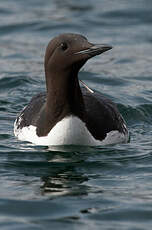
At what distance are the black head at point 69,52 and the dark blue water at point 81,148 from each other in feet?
3.59

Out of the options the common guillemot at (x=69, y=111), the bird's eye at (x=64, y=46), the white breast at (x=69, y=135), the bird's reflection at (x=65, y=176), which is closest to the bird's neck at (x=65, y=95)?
the common guillemot at (x=69, y=111)

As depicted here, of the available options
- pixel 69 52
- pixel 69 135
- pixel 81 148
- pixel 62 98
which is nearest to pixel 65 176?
pixel 69 135

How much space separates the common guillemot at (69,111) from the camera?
30.3 ft

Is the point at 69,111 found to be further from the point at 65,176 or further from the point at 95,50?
the point at 95,50

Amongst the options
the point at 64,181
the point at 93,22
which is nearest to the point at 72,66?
the point at 64,181

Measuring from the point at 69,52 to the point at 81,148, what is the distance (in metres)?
1.33

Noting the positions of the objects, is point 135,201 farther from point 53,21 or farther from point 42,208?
point 53,21

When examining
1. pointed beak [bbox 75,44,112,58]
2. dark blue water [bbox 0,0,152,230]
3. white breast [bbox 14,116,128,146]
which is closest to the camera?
dark blue water [bbox 0,0,152,230]

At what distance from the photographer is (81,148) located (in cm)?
990

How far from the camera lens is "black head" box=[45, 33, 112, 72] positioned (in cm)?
900

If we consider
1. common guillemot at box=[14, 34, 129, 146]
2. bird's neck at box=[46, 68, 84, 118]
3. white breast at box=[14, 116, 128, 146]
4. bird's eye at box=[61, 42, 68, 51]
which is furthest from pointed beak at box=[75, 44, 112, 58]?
white breast at box=[14, 116, 128, 146]

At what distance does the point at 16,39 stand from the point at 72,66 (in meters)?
7.91

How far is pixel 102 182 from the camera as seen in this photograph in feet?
29.3

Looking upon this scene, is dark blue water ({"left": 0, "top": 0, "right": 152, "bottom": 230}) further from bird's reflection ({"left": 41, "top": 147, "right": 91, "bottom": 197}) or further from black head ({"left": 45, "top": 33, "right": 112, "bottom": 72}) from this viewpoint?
black head ({"left": 45, "top": 33, "right": 112, "bottom": 72})
